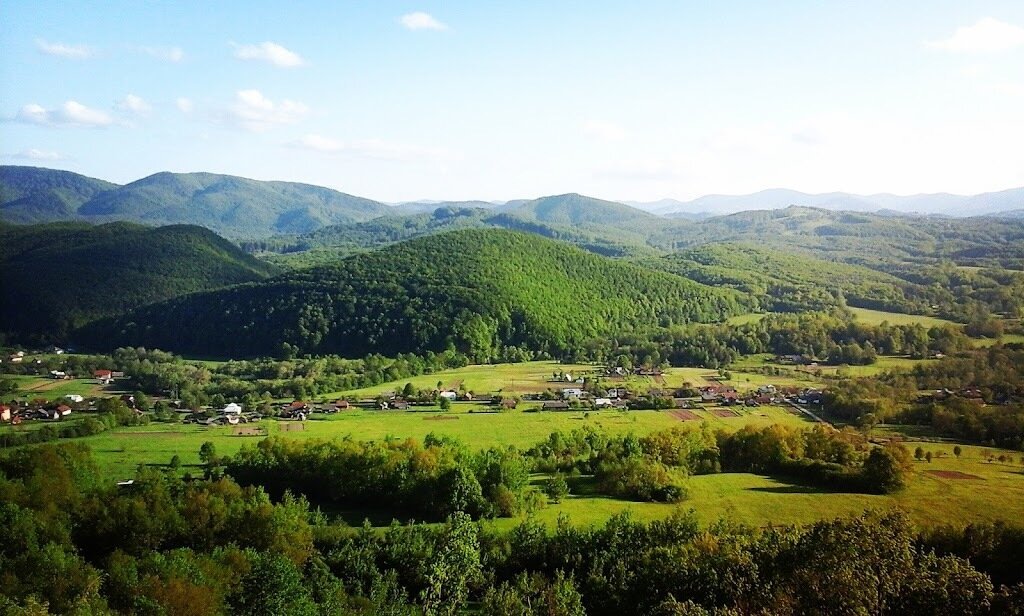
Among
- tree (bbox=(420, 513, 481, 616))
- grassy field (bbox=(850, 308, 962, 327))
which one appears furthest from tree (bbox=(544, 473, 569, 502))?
grassy field (bbox=(850, 308, 962, 327))

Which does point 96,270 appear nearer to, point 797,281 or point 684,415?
point 684,415

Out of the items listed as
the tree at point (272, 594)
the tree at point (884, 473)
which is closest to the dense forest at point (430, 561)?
the tree at point (272, 594)

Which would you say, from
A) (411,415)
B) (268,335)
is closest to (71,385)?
(268,335)

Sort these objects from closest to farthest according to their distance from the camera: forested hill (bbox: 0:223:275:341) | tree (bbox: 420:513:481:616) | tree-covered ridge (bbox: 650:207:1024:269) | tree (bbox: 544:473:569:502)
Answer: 1. tree (bbox: 420:513:481:616)
2. tree (bbox: 544:473:569:502)
3. forested hill (bbox: 0:223:275:341)
4. tree-covered ridge (bbox: 650:207:1024:269)

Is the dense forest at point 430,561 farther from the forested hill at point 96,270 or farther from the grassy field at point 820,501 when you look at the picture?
the forested hill at point 96,270

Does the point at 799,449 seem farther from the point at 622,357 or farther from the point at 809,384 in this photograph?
the point at 622,357

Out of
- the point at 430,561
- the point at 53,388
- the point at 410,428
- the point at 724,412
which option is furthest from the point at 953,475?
the point at 53,388

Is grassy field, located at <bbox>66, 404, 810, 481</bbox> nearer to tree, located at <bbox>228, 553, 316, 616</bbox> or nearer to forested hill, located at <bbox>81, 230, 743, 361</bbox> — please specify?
tree, located at <bbox>228, 553, 316, 616</bbox>
